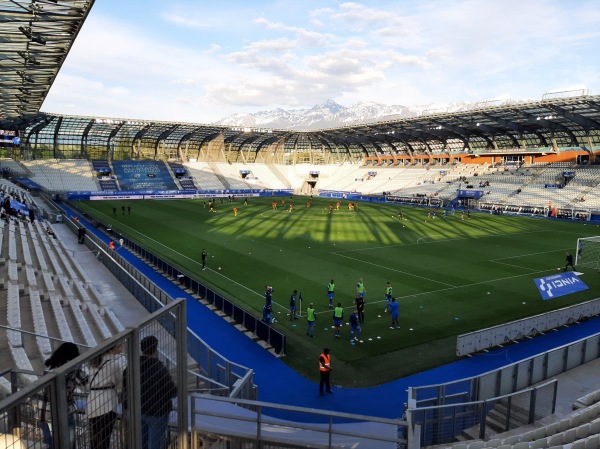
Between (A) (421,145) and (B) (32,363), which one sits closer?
(B) (32,363)


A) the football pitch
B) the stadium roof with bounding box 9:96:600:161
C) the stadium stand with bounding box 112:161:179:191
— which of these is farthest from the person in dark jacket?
the stadium stand with bounding box 112:161:179:191

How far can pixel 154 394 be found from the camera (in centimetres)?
458

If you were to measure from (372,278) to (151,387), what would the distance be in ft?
69.7

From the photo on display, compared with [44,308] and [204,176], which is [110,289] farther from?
[204,176]

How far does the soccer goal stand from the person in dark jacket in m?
29.0

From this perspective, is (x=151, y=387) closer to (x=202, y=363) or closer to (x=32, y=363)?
(x=32, y=363)

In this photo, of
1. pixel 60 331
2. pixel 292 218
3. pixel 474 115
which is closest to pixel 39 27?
pixel 60 331

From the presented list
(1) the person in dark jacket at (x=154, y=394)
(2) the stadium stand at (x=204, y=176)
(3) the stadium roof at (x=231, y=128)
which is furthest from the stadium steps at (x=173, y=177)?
(1) the person in dark jacket at (x=154, y=394)

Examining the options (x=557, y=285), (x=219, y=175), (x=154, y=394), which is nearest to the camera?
(x=154, y=394)

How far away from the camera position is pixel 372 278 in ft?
82.1

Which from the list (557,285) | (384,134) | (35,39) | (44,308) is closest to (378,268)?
(557,285)

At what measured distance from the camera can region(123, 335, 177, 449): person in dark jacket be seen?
441 centimetres

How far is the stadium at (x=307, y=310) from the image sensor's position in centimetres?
490

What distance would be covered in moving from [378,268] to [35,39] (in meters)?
20.8
